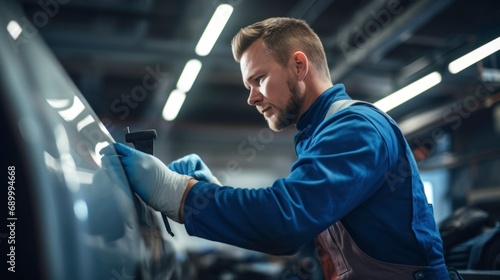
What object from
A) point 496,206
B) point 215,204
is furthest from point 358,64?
point 215,204

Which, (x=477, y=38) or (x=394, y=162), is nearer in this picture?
(x=394, y=162)

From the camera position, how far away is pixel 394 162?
1246 millimetres

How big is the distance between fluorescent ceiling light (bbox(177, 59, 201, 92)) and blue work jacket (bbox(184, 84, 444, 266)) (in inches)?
174

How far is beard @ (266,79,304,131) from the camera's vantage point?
1.51 m

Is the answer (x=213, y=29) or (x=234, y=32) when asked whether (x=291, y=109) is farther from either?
(x=234, y=32)

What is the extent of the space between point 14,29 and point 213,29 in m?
3.90

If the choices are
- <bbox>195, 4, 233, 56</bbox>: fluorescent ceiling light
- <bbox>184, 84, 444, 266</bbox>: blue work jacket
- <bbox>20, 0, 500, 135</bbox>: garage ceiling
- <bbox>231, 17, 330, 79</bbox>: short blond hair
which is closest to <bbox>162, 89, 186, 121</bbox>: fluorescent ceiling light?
<bbox>20, 0, 500, 135</bbox>: garage ceiling

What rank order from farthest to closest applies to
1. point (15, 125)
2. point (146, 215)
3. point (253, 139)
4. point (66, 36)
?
point (253, 139) < point (66, 36) < point (146, 215) < point (15, 125)

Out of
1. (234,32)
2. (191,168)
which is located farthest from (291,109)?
(234,32)

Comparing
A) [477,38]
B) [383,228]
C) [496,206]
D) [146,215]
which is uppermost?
[477,38]

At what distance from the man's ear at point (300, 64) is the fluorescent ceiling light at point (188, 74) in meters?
4.08

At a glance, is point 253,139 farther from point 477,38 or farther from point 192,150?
point 477,38

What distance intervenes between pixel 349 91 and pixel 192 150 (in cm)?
396

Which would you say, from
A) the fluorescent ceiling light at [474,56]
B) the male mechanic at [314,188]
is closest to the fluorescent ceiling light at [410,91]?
the fluorescent ceiling light at [474,56]
